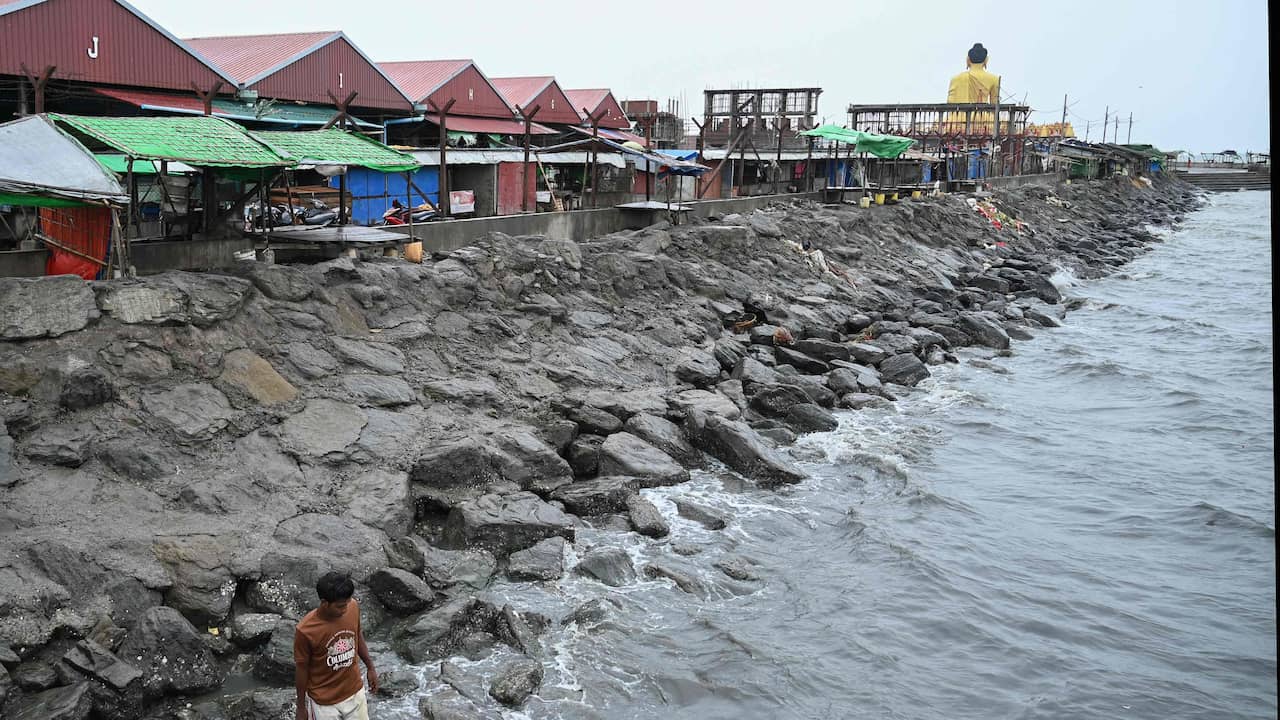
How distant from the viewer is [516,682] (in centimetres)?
922

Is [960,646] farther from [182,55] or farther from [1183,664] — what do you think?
[182,55]

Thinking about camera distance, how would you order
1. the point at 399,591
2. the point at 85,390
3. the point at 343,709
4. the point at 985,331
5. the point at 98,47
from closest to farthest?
the point at 343,709
the point at 399,591
the point at 85,390
the point at 98,47
the point at 985,331

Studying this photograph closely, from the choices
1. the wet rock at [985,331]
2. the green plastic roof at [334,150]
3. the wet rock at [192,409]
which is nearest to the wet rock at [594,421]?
the wet rock at [192,409]

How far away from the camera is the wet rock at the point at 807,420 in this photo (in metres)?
18.1

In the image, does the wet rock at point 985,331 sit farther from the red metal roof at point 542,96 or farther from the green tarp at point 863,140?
the red metal roof at point 542,96

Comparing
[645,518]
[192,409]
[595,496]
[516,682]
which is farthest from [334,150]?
[516,682]

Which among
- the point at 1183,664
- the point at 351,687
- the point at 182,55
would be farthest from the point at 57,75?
the point at 1183,664

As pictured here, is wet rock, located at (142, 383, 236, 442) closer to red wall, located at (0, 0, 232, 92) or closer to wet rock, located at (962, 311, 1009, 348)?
red wall, located at (0, 0, 232, 92)

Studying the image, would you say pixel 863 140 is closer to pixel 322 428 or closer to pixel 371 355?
pixel 371 355

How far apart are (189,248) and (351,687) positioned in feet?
37.8

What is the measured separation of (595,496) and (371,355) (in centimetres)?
470

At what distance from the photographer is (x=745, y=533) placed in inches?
529

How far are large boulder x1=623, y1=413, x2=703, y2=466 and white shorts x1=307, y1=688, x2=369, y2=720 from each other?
8.21 metres

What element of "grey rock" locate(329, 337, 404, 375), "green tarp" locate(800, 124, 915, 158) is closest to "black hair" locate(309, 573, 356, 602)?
"grey rock" locate(329, 337, 404, 375)
